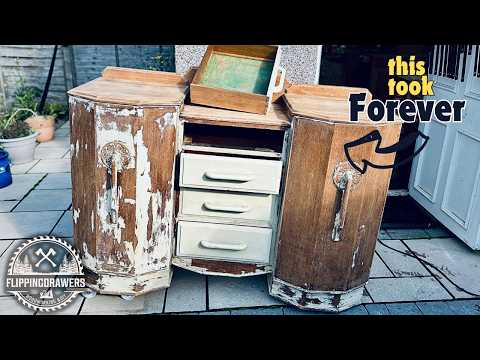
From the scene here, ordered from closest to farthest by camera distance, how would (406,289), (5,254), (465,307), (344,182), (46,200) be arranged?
(344,182), (465,307), (406,289), (5,254), (46,200)

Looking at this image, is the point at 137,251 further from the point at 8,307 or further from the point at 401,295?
the point at 401,295

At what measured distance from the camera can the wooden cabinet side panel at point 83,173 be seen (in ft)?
7.00

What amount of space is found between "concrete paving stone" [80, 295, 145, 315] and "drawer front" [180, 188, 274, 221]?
661mm

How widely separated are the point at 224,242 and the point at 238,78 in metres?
1.04

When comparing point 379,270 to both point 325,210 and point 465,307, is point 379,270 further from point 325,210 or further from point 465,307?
point 325,210

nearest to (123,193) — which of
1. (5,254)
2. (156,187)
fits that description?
(156,187)

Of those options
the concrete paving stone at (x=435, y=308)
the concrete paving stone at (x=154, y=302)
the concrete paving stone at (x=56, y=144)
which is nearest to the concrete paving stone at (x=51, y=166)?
the concrete paving stone at (x=56, y=144)

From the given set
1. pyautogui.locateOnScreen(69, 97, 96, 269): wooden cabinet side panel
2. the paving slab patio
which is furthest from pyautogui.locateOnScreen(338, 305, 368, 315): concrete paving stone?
pyautogui.locateOnScreen(69, 97, 96, 269): wooden cabinet side panel

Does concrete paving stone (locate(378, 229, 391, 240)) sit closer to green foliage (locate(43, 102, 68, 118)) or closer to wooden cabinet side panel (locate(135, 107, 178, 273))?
wooden cabinet side panel (locate(135, 107, 178, 273))

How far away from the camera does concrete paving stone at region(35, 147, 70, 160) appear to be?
15.6 ft

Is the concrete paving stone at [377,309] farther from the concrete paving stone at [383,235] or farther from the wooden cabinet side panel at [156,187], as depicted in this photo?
the wooden cabinet side panel at [156,187]

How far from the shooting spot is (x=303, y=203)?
2.25 m
